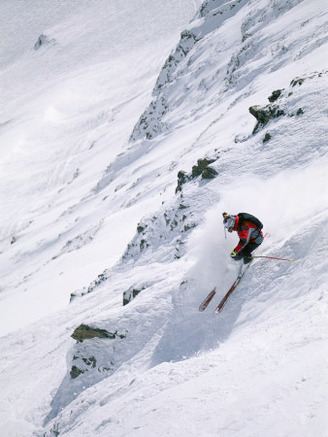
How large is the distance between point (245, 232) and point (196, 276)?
2099mm

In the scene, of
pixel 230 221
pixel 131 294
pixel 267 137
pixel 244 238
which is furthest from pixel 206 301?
pixel 267 137

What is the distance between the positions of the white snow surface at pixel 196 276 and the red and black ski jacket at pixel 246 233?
0.64m

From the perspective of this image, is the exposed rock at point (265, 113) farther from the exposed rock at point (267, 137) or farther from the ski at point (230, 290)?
the ski at point (230, 290)

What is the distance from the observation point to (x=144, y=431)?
264 inches

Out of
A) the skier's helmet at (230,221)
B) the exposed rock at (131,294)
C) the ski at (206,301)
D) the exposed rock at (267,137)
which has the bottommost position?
the exposed rock at (131,294)

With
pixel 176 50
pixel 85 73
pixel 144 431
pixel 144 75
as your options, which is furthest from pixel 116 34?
pixel 144 431

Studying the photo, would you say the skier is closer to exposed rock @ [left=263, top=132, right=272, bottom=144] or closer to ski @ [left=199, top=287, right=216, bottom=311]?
ski @ [left=199, top=287, right=216, bottom=311]

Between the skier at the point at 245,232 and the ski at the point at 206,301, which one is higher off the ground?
the skier at the point at 245,232

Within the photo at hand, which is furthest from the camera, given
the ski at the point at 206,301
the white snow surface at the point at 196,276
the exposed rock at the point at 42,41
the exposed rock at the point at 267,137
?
the exposed rock at the point at 42,41

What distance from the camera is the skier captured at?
31.2 feet

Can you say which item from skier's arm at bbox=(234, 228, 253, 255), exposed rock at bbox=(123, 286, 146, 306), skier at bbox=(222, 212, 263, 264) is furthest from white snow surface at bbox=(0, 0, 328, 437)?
skier's arm at bbox=(234, 228, 253, 255)

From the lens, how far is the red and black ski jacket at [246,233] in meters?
9.53

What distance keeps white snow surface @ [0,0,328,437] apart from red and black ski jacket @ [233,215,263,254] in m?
0.64

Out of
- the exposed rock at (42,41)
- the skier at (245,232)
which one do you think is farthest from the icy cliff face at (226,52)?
the exposed rock at (42,41)
